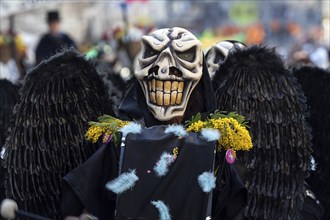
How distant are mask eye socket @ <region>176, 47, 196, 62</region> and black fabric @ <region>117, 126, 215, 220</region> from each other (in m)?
0.49

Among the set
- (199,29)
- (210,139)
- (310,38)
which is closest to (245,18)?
(199,29)

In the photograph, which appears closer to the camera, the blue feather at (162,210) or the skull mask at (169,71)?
the blue feather at (162,210)

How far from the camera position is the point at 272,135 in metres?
4.52

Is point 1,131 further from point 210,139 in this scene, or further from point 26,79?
point 210,139

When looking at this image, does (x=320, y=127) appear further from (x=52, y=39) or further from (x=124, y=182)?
(x=52, y=39)

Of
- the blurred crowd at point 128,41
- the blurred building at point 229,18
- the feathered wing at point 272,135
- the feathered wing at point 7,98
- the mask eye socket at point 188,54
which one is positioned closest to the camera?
the mask eye socket at point 188,54

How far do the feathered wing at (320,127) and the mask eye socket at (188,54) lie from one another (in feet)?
5.04

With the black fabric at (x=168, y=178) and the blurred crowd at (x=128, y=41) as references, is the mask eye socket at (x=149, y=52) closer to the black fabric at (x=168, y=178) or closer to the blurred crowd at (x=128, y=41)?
the black fabric at (x=168, y=178)

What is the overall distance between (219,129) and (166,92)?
1.15ft

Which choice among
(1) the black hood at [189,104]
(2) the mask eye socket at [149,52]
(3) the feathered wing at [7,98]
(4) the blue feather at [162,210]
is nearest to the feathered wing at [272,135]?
(1) the black hood at [189,104]

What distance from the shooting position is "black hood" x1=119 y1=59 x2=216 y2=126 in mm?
4105

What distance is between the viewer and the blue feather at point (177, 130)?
3814mm

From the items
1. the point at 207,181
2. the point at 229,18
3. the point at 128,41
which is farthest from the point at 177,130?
the point at 229,18

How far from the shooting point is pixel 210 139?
12.4 feet
